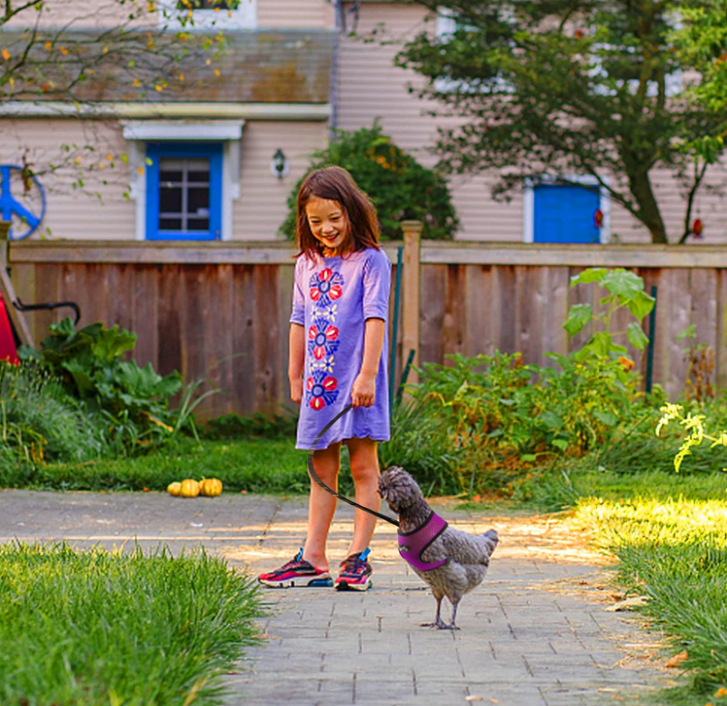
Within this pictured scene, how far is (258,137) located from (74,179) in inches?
101

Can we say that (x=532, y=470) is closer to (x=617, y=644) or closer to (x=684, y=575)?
(x=684, y=575)

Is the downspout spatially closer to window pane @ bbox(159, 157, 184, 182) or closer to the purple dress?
window pane @ bbox(159, 157, 184, 182)

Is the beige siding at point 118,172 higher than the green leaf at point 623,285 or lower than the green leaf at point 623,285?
higher

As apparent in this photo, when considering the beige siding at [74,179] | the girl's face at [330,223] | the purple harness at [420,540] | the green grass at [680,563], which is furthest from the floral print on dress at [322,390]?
the beige siding at [74,179]

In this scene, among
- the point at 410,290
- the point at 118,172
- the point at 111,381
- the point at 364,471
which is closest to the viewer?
the point at 364,471

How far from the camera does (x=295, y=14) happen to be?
14984 mm

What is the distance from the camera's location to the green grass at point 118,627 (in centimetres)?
233

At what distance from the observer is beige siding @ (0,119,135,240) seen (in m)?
14.3

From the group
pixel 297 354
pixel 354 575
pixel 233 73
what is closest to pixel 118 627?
pixel 354 575

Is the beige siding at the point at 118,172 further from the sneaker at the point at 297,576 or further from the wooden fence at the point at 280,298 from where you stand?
the sneaker at the point at 297,576

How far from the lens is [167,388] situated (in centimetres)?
832

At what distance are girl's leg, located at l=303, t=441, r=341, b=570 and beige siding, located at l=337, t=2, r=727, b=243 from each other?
11.0m

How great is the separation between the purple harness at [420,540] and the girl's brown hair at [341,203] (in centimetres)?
126

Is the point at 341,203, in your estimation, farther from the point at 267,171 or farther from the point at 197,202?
the point at 197,202
